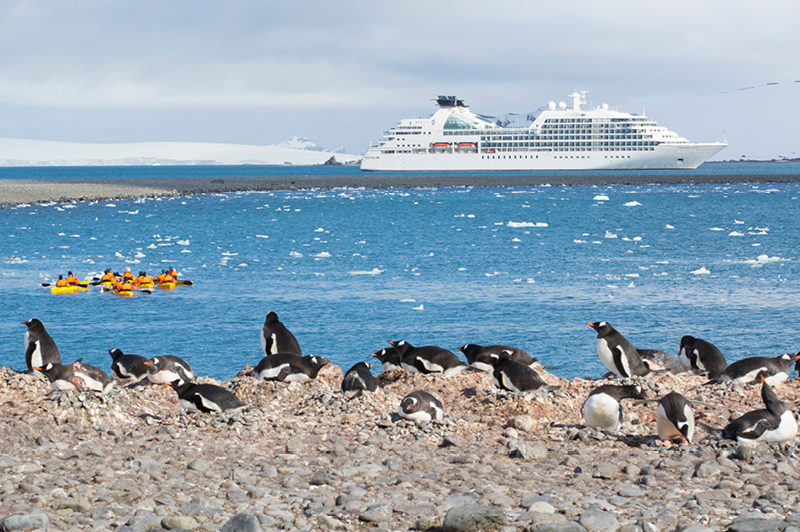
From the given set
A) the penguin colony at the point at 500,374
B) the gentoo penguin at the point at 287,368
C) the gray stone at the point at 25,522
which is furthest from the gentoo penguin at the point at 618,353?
the gray stone at the point at 25,522

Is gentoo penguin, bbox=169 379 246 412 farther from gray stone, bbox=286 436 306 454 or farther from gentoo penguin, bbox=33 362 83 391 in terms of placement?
gentoo penguin, bbox=33 362 83 391

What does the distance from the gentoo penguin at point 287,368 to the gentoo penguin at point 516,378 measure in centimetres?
218

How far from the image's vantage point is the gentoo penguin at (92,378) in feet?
28.2

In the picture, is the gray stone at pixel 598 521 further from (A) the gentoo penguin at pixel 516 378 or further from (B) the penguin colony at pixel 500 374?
(A) the gentoo penguin at pixel 516 378

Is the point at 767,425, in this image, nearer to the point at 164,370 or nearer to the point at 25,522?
the point at 25,522

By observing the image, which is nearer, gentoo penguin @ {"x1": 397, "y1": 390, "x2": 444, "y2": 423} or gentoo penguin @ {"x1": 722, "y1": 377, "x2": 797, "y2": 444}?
gentoo penguin @ {"x1": 722, "y1": 377, "x2": 797, "y2": 444}

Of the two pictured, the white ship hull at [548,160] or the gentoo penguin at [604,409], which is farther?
the white ship hull at [548,160]

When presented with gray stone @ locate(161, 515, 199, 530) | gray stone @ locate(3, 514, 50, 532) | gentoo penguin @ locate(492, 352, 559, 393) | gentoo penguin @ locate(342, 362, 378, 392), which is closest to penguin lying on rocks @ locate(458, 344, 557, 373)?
gentoo penguin @ locate(492, 352, 559, 393)

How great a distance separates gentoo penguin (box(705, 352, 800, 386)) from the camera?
8.91 m

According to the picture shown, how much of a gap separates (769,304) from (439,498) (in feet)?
52.7

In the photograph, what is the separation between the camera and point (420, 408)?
7.32 metres

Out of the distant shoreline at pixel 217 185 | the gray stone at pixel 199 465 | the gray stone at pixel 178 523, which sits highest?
the distant shoreline at pixel 217 185

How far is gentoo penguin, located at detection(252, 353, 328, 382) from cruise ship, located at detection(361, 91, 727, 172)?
111 metres

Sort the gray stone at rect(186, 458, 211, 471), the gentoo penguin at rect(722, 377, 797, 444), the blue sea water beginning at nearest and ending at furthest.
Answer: the gray stone at rect(186, 458, 211, 471)
the gentoo penguin at rect(722, 377, 797, 444)
the blue sea water
